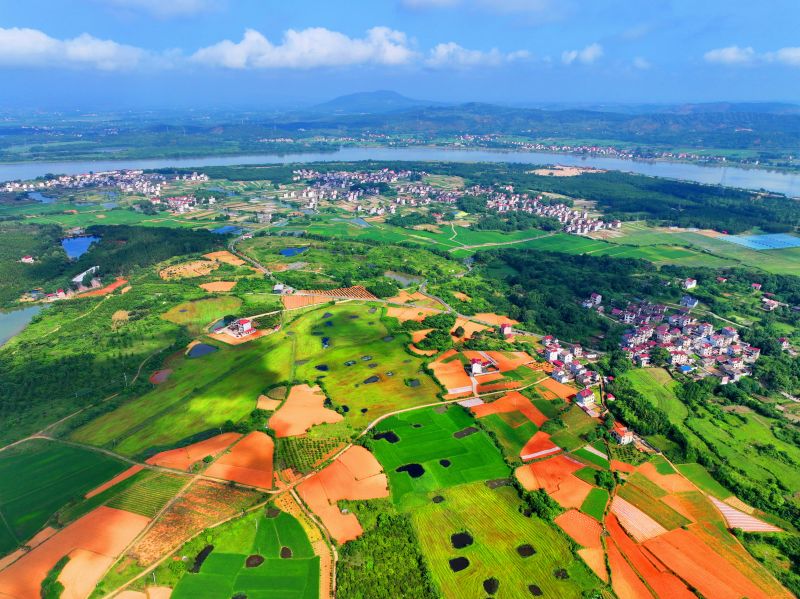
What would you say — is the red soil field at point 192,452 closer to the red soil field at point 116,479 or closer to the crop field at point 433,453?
the red soil field at point 116,479

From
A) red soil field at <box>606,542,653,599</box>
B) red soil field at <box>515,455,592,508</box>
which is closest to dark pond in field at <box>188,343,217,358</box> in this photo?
red soil field at <box>515,455,592,508</box>

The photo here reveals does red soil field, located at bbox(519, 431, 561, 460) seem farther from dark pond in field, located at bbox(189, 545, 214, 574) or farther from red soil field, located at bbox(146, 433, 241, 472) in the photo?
red soil field, located at bbox(146, 433, 241, 472)

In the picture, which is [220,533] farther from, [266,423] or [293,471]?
[266,423]

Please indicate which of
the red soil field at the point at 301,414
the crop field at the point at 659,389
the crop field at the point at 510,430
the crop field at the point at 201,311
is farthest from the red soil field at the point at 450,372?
the crop field at the point at 201,311

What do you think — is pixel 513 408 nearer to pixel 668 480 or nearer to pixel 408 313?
pixel 668 480

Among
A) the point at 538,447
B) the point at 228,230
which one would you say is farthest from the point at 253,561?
the point at 228,230

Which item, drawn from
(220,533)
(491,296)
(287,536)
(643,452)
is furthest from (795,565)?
(491,296)
